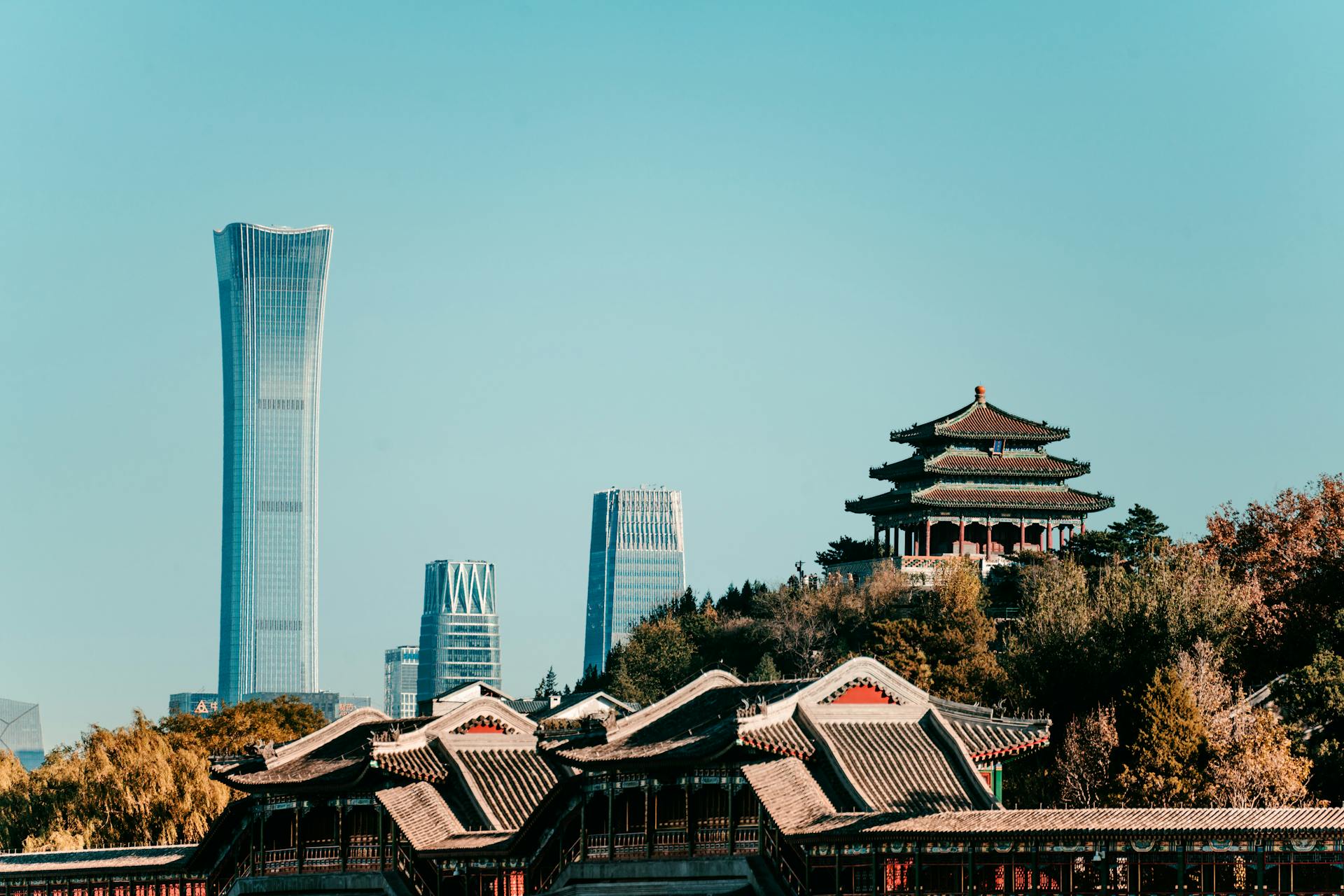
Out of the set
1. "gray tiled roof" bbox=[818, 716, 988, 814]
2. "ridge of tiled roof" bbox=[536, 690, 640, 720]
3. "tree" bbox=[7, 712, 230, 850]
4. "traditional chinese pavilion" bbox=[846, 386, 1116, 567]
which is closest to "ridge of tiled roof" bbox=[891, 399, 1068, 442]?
"traditional chinese pavilion" bbox=[846, 386, 1116, 567]

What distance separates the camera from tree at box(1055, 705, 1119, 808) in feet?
199

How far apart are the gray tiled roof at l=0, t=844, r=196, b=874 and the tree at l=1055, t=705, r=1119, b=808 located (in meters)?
23.7

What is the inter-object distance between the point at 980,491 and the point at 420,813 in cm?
6817

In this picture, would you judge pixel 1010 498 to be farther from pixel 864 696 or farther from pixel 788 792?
pixel 788 792

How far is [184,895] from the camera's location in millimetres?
55688

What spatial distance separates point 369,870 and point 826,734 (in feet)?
40.3

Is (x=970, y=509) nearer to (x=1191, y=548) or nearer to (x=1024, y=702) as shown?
(x=1191, y=548)

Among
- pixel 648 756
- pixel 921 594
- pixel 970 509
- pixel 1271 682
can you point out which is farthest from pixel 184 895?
pixel 970 509

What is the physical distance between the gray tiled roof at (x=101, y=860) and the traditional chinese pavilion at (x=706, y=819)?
6.9 inches

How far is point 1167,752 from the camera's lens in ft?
196

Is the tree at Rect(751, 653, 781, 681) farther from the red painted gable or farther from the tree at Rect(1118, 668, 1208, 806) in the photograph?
the red painted gable

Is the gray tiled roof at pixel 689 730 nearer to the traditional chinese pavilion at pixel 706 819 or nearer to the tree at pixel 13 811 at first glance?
the traditional chinese pavilion at pixel 706 819

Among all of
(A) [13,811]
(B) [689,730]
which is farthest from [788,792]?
(A) [13,811]

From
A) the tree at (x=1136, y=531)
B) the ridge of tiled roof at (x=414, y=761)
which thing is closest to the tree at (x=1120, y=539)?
the tree at (x=1136, y=531)
